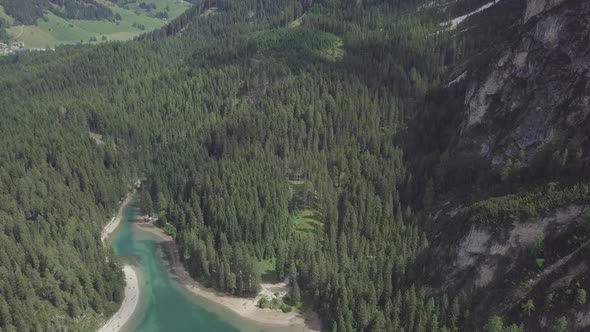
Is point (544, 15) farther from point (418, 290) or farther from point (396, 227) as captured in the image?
point (418, 290)

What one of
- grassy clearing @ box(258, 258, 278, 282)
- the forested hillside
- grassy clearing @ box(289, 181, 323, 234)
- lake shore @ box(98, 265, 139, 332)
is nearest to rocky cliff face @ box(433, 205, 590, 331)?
the forested hillside

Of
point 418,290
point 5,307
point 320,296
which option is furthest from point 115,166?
point 418,290

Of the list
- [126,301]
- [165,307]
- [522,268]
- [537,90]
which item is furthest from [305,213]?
[522,268]

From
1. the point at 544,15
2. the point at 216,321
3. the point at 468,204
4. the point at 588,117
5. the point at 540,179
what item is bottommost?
the point at 216,321

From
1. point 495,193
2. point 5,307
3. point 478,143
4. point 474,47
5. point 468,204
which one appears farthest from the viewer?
point 474,47

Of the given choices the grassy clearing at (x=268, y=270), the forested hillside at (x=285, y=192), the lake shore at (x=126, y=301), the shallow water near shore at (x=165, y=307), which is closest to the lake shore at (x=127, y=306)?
the lake shore at (x=126, y=301)

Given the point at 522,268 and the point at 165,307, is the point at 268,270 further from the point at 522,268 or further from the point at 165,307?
the point at 522,268

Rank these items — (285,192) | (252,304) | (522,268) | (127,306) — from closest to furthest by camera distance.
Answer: (522,268) → (252,304) → (127,306) → (285,192)

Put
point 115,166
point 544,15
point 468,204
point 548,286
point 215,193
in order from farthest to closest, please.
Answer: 1. point 115,166
2. point 215,193
3. point 544,15
4. point 468,204
5. point 548,286
